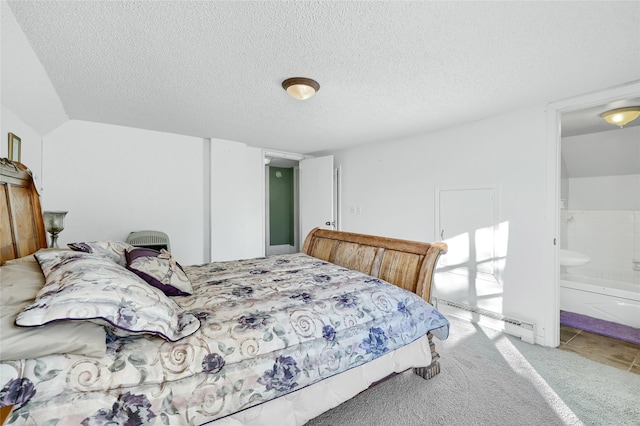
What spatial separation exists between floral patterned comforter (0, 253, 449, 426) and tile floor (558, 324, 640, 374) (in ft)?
5.32

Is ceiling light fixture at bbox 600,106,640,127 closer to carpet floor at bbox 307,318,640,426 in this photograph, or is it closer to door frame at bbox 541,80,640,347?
door frame at bbox 541,80,640,347

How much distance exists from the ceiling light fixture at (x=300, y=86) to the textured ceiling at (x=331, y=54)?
0.06 metres

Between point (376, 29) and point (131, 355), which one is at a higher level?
point (376, 29)

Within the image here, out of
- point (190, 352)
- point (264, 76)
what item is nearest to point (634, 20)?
point (264, 76)

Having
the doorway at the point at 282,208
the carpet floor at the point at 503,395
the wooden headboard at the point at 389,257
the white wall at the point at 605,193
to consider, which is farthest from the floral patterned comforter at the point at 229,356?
the doorway at the point at 282,208

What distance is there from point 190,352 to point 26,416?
0.44 meters

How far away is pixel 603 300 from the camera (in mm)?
2986

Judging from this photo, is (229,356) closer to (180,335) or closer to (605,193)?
(180,335)

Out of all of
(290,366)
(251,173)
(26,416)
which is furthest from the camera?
(251,173)

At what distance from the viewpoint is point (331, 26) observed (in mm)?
1482

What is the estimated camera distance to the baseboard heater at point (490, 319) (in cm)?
258

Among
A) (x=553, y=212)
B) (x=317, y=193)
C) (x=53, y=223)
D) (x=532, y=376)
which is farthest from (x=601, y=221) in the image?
(x=53, y=223)

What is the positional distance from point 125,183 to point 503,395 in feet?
14.4

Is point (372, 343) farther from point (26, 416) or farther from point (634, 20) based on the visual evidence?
point (634, 20)
